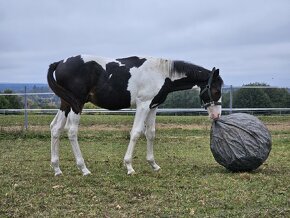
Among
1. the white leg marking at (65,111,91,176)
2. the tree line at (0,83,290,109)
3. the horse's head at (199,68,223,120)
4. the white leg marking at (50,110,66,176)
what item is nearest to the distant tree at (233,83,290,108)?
the tree line at (0,83,290,109)

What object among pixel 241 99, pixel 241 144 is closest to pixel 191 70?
pixel 241 144

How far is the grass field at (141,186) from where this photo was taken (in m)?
5.51

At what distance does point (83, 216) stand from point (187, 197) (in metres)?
1.56

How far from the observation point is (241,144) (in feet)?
26.0

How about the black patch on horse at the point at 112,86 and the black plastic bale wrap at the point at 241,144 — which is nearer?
the black plastic bale wrap at the point at 241,144

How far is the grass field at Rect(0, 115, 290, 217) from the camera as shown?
18.1 ft

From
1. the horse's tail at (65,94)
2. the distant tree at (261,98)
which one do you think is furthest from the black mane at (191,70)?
the distant tree at (261,98)

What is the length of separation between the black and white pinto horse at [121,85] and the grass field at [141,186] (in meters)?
0.74

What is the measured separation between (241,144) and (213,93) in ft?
3.56

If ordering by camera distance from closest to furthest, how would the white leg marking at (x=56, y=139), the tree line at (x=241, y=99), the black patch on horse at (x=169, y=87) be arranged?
the white leg marking at (x=56, y=139) → the black patch on horse at (x=169, y=87) → the tree line at (x=241, y=99)

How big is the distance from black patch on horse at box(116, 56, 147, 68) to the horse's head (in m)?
1.25

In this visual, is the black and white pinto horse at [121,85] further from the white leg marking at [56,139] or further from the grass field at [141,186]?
the grass field at [141,186]

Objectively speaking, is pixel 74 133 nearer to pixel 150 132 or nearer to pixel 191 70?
pixel 150 132

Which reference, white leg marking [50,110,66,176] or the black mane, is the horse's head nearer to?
the black mane
